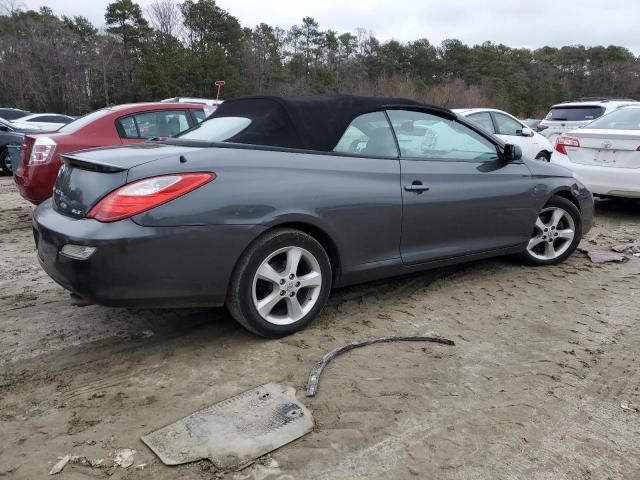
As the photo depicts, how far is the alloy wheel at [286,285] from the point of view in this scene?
10.6ft

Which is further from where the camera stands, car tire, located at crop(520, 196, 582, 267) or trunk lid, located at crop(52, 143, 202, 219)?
car tire, located at crop(520, 196, 582, 267)

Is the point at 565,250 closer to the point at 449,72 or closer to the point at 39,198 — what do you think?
the point at 39,198

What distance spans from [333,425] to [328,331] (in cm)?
104

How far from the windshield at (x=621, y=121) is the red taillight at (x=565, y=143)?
46 centimetres

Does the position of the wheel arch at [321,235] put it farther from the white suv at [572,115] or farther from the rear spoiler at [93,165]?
the white suv at [572,115]

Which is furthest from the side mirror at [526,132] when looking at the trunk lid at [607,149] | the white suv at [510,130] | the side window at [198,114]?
the side window at [198,114]

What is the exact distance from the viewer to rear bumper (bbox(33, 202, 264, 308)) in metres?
2.75

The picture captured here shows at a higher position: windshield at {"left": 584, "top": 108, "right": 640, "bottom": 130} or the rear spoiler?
windshield at {"left": 584, "top": 108, "right": 640, "bottom": 130}

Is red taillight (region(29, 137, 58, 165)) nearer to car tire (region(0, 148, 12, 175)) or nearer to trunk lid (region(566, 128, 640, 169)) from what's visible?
trunk lid (region(566, 128, 640, 169))

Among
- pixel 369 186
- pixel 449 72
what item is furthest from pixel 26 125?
pixel 449 72

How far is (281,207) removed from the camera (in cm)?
314

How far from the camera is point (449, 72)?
6775 centimetres

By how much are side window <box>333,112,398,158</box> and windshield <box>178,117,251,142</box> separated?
669 millimetres

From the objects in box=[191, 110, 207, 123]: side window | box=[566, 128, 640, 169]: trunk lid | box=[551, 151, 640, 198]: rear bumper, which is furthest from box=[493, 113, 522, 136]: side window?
box=[191, 110, 207, 123]: side window
